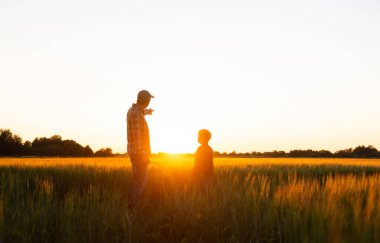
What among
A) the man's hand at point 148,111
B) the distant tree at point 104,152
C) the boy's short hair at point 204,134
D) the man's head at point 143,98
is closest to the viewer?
the man's head at point 143,98

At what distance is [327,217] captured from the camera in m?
3.38

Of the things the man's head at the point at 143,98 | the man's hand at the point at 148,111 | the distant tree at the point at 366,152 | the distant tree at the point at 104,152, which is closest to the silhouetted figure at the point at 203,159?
the man's hand at the point at 148,111

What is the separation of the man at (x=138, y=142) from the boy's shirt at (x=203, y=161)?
1174 mm

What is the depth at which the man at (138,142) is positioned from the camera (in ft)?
25.7

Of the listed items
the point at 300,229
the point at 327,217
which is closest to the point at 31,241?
the point at 300,229

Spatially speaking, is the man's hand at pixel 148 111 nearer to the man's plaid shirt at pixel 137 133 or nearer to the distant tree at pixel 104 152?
the man's plaid shirt at pixel 137 133

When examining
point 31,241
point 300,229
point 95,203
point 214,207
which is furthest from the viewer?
point 95,203

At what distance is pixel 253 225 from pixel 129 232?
1.69 meters

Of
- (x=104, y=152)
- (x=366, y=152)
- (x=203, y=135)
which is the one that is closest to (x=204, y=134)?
(x=203, y=135)

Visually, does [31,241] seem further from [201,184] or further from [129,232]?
[201,184]

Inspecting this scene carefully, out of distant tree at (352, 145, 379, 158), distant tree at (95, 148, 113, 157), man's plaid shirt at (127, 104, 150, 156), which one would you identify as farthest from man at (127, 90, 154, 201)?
distant tree at (352, 145, 379, 158)

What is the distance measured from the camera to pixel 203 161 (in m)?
8.59

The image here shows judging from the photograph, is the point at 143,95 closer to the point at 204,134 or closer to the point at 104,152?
the point at 204,134

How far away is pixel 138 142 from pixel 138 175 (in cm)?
63
